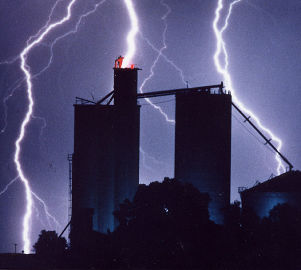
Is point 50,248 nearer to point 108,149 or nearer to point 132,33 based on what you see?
point 108,149

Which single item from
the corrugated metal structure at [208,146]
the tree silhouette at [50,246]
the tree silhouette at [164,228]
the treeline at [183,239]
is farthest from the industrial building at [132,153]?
the tree silhouette at [164,228]

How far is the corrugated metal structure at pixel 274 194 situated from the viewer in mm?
24375

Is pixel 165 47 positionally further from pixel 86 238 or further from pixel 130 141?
pixel 86 238

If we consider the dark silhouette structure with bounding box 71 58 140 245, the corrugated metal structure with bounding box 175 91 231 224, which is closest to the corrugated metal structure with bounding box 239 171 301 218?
the corrugated metal structure with bounding box 175 91 231 224

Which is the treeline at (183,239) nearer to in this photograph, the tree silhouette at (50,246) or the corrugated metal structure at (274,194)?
the tree silhouette at (50,246)

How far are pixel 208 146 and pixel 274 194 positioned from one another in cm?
353

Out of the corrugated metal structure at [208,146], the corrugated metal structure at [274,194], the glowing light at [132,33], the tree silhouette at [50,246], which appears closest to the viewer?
the tree silhouette at [50,246]

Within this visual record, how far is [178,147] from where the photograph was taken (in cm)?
2556

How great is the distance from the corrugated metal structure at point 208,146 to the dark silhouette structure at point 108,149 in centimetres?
262

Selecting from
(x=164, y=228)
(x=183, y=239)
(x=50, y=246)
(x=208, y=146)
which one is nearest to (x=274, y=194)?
(x=208, y=146)

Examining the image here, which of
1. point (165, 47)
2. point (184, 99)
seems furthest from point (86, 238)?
point (165, 47)

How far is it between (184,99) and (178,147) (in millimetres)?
2169

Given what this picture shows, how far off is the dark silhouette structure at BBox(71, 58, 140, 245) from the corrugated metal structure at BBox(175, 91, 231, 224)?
2.62 m

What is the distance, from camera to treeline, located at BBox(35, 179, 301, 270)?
2002 cm
